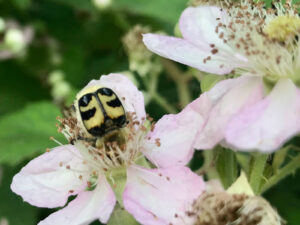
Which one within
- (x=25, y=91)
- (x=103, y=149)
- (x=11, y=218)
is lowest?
(x=11, y=218)

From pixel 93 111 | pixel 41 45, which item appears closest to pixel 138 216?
pixel 93 111

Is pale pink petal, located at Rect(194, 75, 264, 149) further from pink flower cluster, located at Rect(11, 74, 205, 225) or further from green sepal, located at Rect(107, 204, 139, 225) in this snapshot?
green sepal, located at Rect(107, 204, 139, 225)

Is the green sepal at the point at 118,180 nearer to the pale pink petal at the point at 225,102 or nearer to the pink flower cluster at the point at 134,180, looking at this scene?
the pink flower cluster at the point at 134,180

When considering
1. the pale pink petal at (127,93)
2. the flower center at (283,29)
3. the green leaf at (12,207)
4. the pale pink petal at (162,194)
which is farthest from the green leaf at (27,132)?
the flower center at (283,29)

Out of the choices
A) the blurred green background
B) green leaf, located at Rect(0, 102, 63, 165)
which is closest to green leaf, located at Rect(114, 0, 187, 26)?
the blurred green background

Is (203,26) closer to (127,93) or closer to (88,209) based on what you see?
(127,93)

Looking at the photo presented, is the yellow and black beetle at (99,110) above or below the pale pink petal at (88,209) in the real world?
above

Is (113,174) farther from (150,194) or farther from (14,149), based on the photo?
(14,149)
